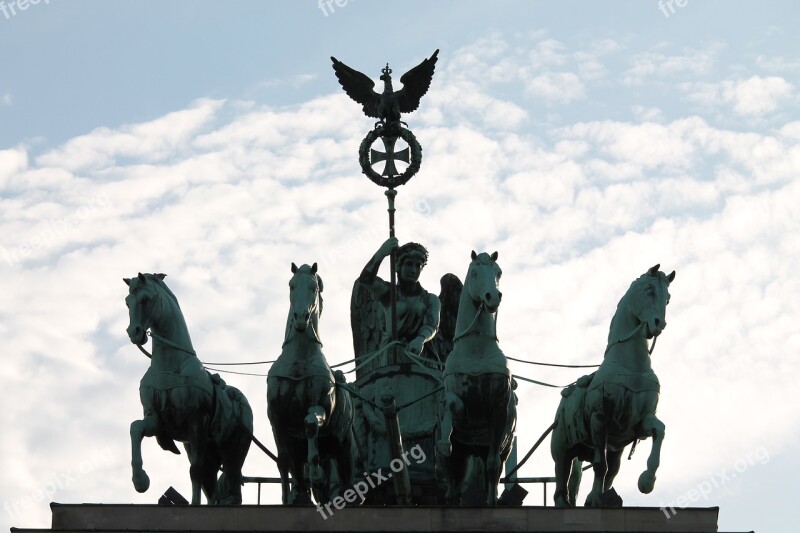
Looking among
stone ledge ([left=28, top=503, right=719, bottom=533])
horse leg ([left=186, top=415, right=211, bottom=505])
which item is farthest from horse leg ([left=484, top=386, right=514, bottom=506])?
horse leg ([left=186, top=415, right=211, bottom=505])

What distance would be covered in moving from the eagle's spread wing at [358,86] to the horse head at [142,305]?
5803mm

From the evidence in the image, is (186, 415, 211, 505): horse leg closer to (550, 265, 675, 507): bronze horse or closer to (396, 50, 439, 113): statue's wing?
(550, 265, 675, 507): bronze horse

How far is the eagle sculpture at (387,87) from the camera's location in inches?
1517

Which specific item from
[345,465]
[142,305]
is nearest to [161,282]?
[142,305]

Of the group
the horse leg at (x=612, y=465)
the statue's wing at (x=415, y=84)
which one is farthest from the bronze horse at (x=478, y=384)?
the statue's wing at (x=415, y=84)

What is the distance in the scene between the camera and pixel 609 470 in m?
33.5

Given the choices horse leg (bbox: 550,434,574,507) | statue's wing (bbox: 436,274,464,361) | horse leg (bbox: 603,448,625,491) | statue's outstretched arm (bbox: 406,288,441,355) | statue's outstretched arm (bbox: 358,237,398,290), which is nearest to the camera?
horse leg (bbox: 603,448,625,491)

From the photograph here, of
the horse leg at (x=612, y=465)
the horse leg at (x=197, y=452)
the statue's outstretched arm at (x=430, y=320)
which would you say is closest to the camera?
the horse leg at (x=612, y=465)

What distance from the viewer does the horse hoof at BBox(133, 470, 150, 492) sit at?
32.9 metres

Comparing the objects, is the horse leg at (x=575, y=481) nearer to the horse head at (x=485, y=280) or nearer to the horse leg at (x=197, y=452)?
the horse head at (x=485, y=280)

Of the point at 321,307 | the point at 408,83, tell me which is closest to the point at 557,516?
the point at 321,307

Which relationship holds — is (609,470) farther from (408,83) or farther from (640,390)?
(408,83)

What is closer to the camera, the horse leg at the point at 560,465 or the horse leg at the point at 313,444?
the horse leg at the point at 313,444

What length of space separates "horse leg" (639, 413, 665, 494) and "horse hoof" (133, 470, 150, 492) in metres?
5.35
